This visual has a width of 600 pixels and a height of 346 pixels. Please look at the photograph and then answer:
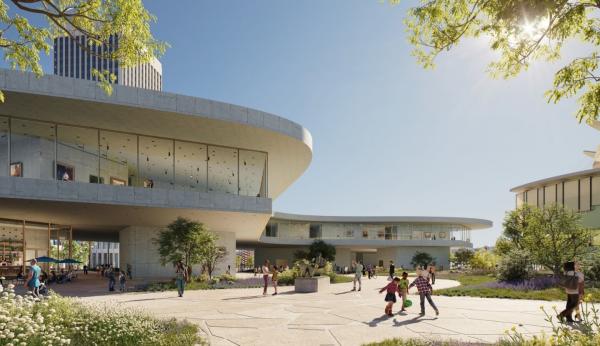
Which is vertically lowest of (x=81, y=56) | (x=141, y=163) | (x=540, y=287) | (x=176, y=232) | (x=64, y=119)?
(x=540, y=287)

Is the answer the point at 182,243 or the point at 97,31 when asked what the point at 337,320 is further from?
the point at 182,243

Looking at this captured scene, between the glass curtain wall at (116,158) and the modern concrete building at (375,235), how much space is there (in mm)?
29926

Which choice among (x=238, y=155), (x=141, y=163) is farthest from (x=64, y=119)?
(x=238, y=155)

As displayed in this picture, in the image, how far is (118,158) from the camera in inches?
1240

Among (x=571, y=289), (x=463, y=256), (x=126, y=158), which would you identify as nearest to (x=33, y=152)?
(x=126, y=158)

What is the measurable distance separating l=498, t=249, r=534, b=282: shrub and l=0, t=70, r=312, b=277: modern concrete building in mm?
13913

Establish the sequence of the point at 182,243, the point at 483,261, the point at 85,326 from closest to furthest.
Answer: the point at 85,326 → the point at 182,243 → the point at 483,261

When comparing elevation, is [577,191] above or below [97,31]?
below

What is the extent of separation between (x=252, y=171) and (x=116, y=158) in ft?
31.9

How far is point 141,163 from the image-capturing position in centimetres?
3272

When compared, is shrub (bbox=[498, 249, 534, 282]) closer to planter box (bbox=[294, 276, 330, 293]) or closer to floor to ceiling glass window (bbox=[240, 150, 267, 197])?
planter box (bbox=[294, 276, 330, 293])

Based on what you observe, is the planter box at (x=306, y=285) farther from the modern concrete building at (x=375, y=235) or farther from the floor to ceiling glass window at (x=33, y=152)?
the modern concrete building at (x=375, y=235)

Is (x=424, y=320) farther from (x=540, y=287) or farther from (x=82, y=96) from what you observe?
(x=82, y=96)

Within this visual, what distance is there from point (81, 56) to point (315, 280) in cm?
9457
